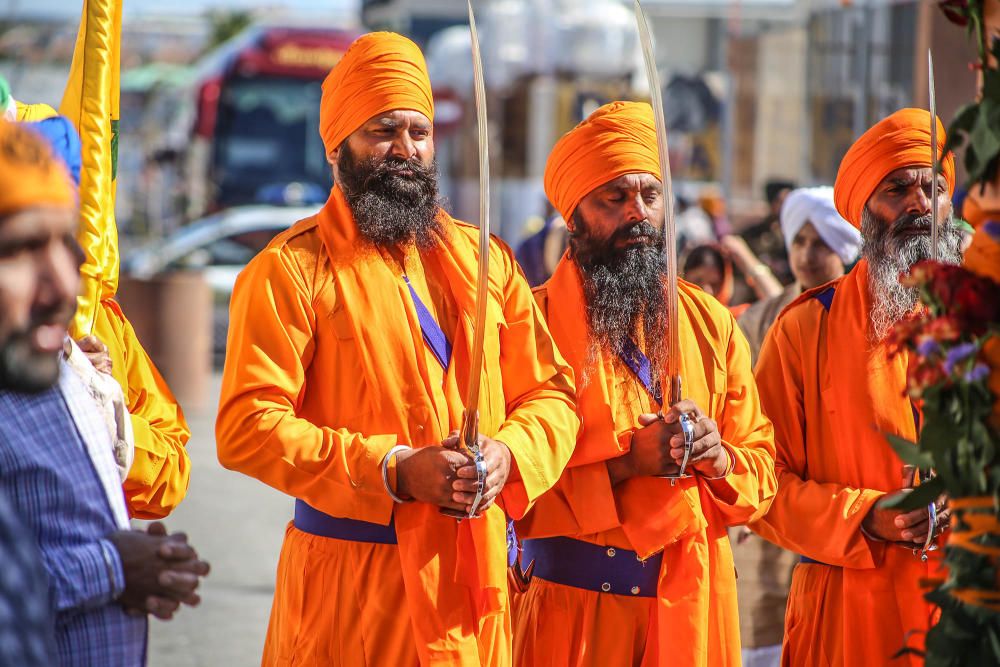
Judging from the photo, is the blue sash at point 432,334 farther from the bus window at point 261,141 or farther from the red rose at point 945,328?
the bus window at point 261,141

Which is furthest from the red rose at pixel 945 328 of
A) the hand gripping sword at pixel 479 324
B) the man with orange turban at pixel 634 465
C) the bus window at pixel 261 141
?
the bus window at pixel 261 141

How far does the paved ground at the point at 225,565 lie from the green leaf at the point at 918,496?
13.6 ft

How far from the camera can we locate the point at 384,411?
10.9 feet

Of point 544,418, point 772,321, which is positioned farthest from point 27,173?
point 772,321

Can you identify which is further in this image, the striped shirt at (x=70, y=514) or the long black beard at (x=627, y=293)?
the long black beard at (x=627, y=293)

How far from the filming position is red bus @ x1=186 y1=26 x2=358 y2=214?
951 inches

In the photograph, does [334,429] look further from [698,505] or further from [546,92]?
[546,92]

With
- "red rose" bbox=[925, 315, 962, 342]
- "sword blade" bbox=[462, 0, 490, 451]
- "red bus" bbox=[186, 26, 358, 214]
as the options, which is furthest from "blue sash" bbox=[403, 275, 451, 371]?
"red bus" bbox=[186, 26, 358, 214]

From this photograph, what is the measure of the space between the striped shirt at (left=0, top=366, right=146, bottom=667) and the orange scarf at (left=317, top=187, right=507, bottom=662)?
920 millimetres

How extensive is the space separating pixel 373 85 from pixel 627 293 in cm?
92

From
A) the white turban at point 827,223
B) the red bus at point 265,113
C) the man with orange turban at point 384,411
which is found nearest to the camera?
the man with orange turban at point 384,411

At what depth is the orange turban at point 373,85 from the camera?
3.61 metres

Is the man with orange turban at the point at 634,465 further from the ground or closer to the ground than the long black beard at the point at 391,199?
closer to the ground

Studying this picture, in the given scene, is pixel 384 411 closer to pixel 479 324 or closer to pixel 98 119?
pixel 479 324
